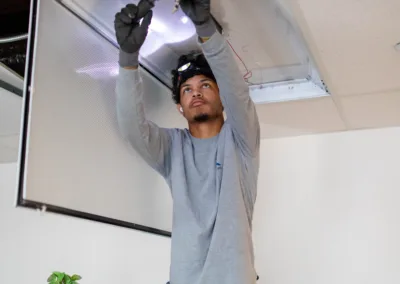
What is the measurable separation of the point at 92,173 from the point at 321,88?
3.48 ft

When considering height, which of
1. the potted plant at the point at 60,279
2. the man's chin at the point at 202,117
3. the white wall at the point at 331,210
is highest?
the man's chin at the point at 202,117

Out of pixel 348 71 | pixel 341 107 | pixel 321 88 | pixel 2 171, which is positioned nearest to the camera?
pixel 348 71

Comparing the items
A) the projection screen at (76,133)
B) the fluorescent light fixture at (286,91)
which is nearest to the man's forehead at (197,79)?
the projection screen at (76,133)

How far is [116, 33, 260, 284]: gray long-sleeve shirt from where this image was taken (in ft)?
4.18

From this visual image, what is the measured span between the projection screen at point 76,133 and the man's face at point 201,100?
8.5 inches

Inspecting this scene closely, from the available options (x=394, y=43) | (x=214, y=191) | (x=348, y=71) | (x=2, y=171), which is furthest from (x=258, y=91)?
(x=2, y=171)

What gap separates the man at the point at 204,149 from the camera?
1.23m

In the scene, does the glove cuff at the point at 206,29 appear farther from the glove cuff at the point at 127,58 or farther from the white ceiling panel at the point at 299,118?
the white ceiling panel at the point at 299,118

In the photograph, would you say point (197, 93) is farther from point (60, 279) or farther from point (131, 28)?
point (60, 279)

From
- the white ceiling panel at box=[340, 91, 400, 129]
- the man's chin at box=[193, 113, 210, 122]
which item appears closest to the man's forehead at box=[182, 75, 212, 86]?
the man's chin at box=[193, 113, 210, 122]

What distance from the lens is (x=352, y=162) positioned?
7.80 feet

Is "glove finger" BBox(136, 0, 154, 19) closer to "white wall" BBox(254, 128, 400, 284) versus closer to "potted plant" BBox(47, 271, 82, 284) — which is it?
"potted plant" BBox(47, 271, 82, 284)

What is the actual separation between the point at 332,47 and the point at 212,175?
60 cm

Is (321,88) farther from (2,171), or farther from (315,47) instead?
(2,171)
